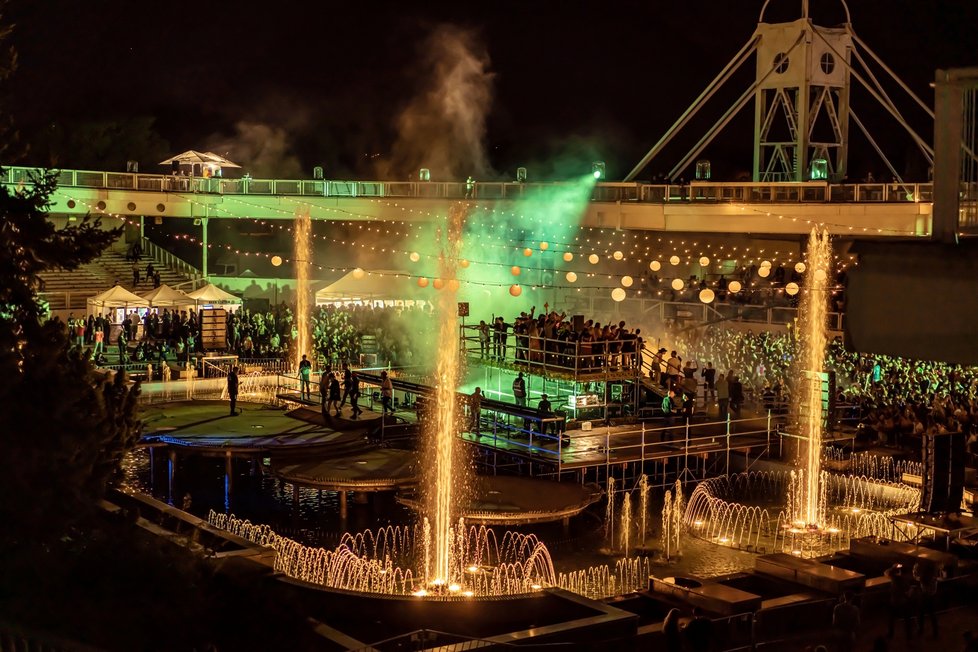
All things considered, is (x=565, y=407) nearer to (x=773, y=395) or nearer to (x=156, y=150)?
(x=773, y=395)

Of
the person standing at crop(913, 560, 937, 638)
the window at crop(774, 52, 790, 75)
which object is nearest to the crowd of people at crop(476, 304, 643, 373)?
the person standing at crop(913, 560, 937, 638)

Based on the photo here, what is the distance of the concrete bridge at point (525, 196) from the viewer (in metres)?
34.2

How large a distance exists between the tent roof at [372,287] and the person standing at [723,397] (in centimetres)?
1353

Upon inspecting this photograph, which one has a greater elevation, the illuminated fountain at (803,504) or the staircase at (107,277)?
the staircase at (107,277)

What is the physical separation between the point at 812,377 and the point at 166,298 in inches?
709

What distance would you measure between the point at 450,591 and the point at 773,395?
13.9 metres

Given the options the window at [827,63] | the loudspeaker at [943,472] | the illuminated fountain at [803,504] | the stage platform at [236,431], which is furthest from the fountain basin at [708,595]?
the window at [827,63]

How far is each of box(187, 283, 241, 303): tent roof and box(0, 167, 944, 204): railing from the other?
5733 mm

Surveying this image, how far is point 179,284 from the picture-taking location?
131 feet

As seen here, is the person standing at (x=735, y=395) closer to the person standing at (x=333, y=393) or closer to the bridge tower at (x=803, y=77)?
the person standing at (x=333, y=393)

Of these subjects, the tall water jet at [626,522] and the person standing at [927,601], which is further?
the tall water jet at [626,522]

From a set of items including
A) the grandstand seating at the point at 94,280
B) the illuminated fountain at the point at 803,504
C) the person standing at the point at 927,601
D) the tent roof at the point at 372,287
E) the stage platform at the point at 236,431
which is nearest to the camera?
the person standing at the point at 927,601

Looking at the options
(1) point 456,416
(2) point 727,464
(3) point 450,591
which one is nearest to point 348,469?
(1) point 456,416

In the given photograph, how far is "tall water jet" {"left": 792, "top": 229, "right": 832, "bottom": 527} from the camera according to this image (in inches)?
890
